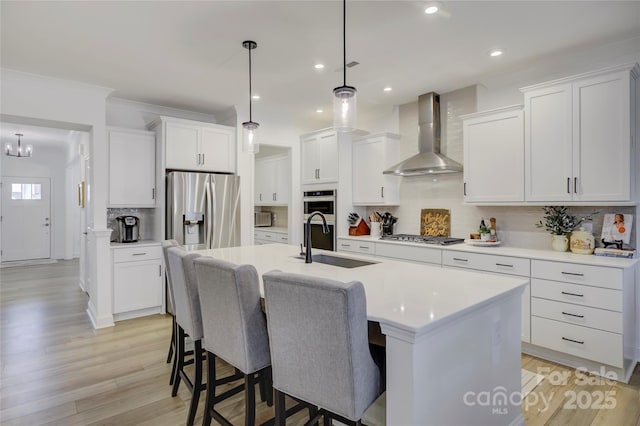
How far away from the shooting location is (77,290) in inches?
213

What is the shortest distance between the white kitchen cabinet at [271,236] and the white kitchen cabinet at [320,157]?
1.05m

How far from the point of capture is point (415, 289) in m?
1.68

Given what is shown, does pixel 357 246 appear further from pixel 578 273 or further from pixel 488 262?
pixel 578 273

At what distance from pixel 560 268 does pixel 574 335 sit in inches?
20.6

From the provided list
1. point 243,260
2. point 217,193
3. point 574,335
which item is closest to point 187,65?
point 217,193

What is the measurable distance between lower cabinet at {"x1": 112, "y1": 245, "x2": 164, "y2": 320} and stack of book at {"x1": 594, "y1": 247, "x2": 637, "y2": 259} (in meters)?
4.49

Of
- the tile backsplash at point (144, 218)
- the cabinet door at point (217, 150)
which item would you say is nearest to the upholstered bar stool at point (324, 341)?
the cabinet door at point (217, 150)

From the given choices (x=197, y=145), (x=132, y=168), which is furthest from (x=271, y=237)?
(x=132, y=168)

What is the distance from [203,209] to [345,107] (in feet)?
9.13

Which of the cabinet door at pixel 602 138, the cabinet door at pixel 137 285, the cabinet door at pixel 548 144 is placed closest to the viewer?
the cabinet door at pixel 602 138

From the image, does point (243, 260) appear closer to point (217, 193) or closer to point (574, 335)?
point (217, 193)

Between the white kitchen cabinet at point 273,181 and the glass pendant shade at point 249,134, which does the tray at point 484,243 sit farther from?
the white kitchen cabinet at point 273,181

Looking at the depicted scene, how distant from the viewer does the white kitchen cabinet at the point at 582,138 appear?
268 centimetres

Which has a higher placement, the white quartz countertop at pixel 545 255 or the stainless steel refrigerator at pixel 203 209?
the stainless steel refrigerator at pixel 203 209
